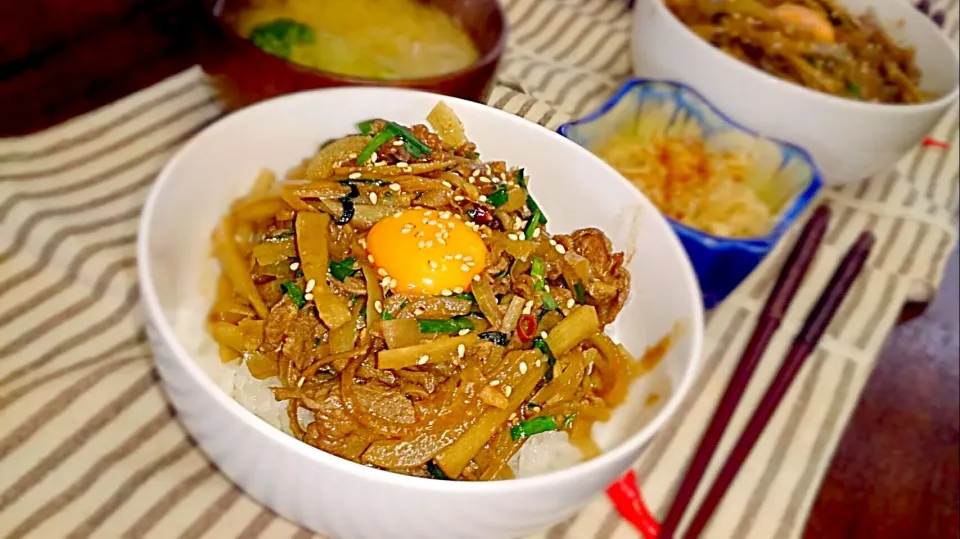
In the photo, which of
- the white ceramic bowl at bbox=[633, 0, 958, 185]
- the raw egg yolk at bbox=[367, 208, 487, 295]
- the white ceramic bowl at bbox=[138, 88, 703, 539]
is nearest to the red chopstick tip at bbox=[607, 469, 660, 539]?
the white ceramic bowl at bbox=[138, 88, 703, 539]

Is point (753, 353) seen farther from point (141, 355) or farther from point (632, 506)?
point (141, 355)

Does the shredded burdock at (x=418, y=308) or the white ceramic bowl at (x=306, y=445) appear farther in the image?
the shredded burdock at (x=418, y=308)

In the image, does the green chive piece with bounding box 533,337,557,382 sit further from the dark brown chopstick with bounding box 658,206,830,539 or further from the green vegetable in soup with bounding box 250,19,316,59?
the green vegetable in soup with bounding box 250,19,316,59

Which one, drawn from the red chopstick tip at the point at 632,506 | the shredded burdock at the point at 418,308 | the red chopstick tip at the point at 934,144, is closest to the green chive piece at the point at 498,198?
the shredded burdock at the point at 418,308

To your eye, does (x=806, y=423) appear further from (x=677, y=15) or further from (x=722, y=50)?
(x=677, y=15)

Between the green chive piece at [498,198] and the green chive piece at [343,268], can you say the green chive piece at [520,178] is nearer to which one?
the green chive piece at [498,198]

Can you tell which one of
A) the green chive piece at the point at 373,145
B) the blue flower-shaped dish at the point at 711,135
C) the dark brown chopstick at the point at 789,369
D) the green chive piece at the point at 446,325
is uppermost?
the green chive piece at the point at 373,145

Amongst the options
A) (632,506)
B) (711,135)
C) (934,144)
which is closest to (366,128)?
(632,506)
